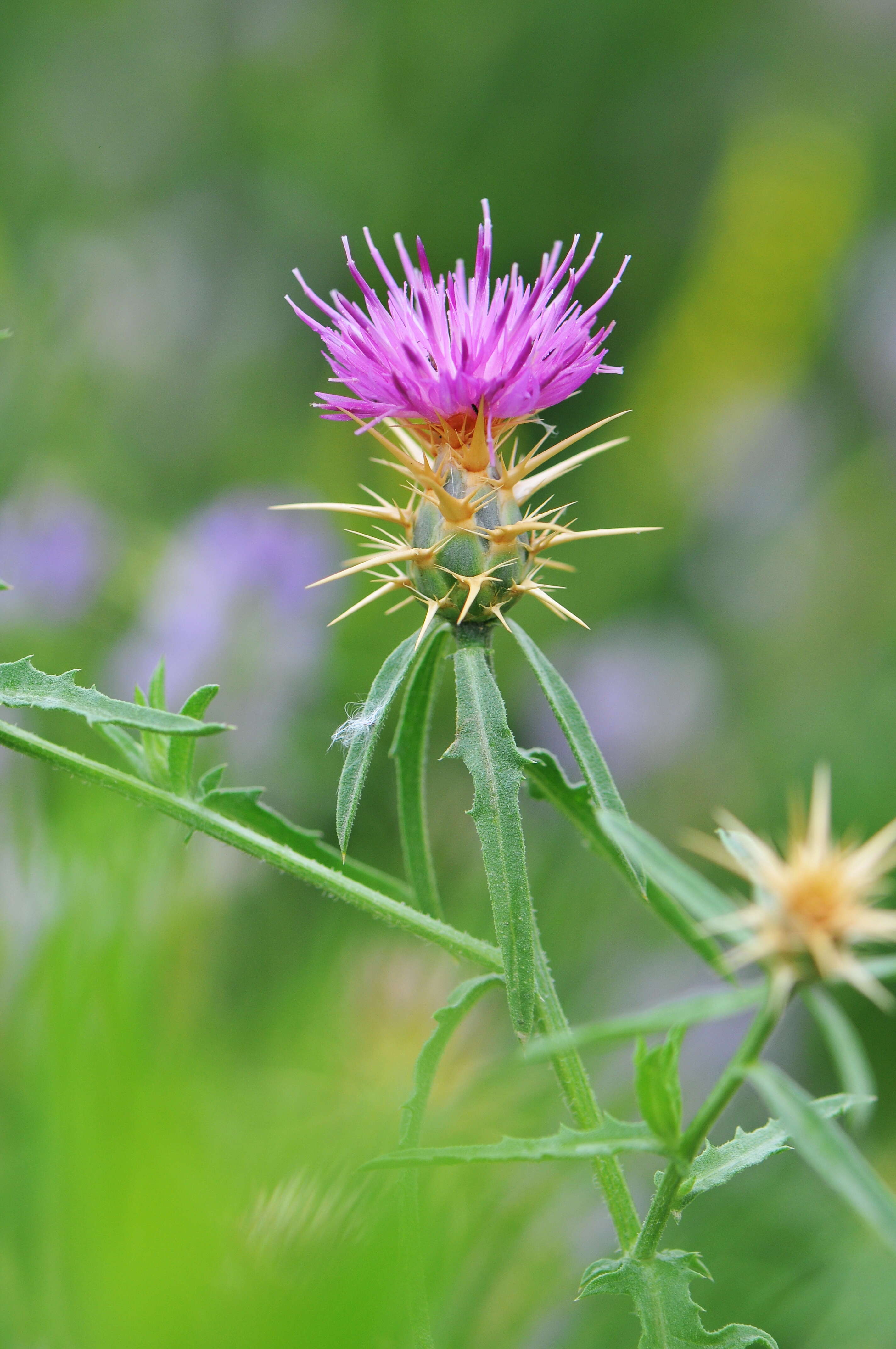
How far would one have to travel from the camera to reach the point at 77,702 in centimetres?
95

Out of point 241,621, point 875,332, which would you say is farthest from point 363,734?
point 875,332

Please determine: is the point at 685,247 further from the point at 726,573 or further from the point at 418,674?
the point at 418,674

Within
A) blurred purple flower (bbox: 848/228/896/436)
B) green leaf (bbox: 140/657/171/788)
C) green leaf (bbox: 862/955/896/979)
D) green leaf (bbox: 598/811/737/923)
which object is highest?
blurred purple flower (bbox: 848/228/896/436)

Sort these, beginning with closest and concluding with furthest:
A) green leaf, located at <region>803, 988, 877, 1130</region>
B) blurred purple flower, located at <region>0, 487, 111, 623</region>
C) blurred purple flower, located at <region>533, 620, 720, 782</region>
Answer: green leaf, located at <region>803, 988, 877, 1130</region> → blurred purple flower, located at <region>0, 487, 111, 623</region> → blurred purple flower, located at <region>533, 620, 720, 782</region>

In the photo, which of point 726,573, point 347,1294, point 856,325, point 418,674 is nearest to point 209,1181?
point 347,1294

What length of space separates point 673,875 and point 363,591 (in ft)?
9.37

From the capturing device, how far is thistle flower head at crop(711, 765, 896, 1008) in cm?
62

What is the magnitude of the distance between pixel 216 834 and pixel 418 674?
242mm

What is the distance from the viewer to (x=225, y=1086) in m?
0.80

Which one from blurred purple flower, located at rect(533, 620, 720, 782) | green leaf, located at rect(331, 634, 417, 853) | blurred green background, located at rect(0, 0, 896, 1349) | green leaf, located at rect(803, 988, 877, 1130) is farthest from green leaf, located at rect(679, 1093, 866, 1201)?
blurred purple flower, located at rect(533, 620, 720, 782)

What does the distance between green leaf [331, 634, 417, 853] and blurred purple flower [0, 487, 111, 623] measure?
6.39 ft

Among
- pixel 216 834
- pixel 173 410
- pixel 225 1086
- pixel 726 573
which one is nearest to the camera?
pixel 225 1086

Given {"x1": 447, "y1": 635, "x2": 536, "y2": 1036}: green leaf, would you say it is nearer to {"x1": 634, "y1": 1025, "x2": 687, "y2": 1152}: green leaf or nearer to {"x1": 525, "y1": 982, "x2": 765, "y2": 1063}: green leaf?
{"x1": 634, "y1": 1025, "x2": 687, "y2": 1152}: green leaf

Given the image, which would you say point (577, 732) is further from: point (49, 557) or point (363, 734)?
point (49, 557)
